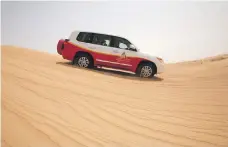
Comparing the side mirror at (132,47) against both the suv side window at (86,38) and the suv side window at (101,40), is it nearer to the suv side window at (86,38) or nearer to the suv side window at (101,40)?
the suv side window at (101,40)

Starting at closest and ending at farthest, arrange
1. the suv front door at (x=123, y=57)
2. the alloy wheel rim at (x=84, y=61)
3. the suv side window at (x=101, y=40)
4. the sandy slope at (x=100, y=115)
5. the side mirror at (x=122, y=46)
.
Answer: the sandy slope at (x=100, y=115)
the suv front door at (x=123, y=57)
the alloy wheel rim at (x=84, y=61)
the side mirror at (x=122, y=46)
the suv side window at (x=101, y=40)

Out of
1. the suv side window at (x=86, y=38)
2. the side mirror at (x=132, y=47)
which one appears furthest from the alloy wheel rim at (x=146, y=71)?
the suv side window at (x=86, y=38)

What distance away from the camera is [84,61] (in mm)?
9766

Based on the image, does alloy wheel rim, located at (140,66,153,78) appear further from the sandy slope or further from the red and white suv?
the sandy slope

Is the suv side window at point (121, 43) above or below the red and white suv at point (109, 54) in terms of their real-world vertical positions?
above

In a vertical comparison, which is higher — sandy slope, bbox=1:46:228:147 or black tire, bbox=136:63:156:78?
black tire, bbox=136:63:156:78

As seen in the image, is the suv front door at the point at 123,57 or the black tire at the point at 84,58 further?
the black tire at the point at 84,58

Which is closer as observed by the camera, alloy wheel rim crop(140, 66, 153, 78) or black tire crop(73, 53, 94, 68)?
alloy wheel rim crop(140, 66, 153, 78)

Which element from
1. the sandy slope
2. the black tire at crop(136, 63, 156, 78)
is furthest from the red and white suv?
the sandy slope

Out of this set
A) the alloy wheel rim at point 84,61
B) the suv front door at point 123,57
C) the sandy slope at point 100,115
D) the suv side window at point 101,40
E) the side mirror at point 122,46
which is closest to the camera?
the sandy slope at point 100,115

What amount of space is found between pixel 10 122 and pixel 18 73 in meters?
2.83

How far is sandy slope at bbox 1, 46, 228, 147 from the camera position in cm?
339

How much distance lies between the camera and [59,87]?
5.41 meters

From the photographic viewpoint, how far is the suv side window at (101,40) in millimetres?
10062
